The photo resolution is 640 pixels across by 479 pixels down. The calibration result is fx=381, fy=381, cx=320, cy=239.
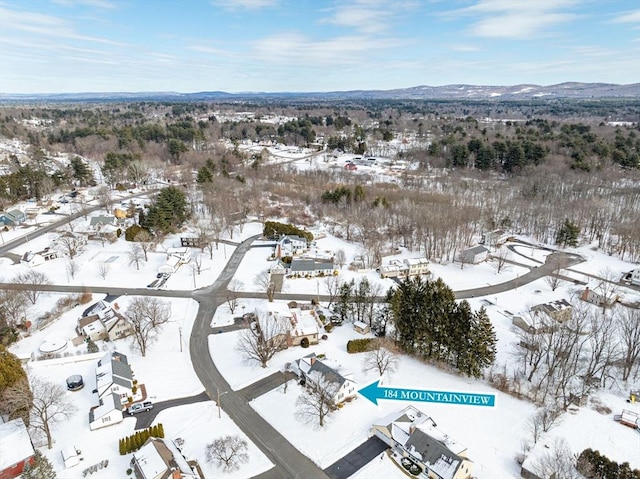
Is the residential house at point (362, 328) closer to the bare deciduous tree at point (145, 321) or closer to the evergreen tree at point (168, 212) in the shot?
the bare deciduous tree at point (145, 321)

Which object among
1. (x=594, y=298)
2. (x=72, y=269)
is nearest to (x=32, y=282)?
(x=72, y=269)

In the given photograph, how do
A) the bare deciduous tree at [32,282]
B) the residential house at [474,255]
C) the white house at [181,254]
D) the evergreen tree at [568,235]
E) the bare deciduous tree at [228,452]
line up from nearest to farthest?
the bare deciduous tree at [228,452], the bare deciduous tree at [32,282], the white house at [181,254], the residential house at [474,255], the evergreen tree at [568,235]

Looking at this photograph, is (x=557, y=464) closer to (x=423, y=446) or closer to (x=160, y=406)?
(x=423, y=446)

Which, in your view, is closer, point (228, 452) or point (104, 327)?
point (228, 452)

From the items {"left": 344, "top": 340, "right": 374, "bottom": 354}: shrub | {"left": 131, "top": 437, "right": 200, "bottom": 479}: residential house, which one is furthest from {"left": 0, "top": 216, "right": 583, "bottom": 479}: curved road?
{"left": 344, "top": 340, "right": 374, "bottom": 354}: shrub

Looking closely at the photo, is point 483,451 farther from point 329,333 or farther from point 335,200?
point 335,200

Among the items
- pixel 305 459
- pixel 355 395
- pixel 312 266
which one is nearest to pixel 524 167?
pixel 312 266

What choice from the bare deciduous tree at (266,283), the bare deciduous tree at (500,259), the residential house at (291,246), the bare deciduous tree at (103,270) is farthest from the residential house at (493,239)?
the bare deciduous tree at (103,270)
